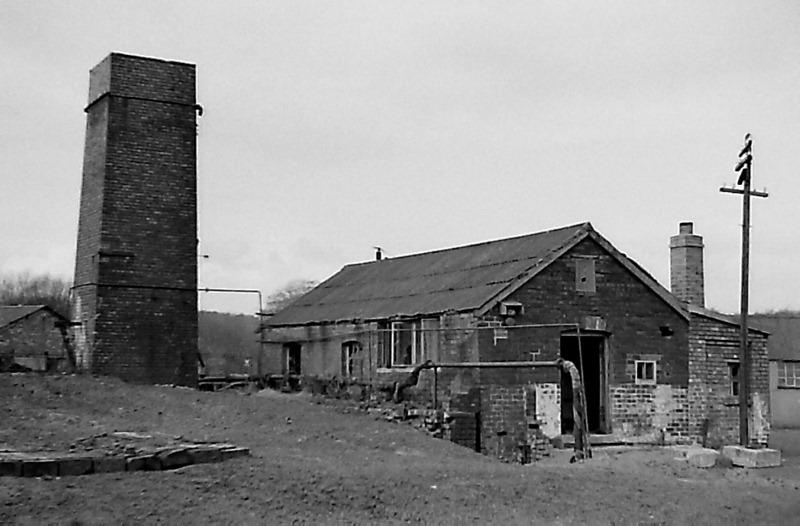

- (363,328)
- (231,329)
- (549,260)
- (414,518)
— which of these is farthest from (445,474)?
(231,329)

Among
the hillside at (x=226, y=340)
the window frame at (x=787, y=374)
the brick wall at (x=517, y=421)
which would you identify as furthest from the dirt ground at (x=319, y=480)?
the window frame at (x=787, y=374)

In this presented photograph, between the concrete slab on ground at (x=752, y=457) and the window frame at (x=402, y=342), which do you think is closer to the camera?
A: the concrete slab on ground at (x=752, y=457)

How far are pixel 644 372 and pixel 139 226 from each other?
40.2ft

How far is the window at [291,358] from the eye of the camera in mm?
31328

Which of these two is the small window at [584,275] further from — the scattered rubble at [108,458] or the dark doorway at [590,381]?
the scattered rubble at [108,458]

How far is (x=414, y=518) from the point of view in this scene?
11.6 m

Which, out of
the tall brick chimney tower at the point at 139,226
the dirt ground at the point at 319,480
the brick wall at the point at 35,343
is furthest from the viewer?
the brick wall at the point at 35,343

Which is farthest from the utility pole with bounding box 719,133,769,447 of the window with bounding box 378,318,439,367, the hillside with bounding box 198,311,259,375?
the hillside with bounding box 198,311,259,375

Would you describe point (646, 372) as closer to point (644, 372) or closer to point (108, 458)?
point (644, 372)

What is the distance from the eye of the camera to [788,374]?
4391 centimetres

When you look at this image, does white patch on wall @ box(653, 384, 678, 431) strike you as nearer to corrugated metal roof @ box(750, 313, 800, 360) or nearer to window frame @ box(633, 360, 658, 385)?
window frame @ box(633, 360, 658, 385)

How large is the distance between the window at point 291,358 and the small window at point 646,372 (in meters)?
11.1

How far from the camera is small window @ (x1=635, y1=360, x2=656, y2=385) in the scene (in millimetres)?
24159

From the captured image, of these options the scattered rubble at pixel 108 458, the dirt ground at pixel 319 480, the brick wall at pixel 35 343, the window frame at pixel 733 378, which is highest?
the brick wall at pixel 35 343
